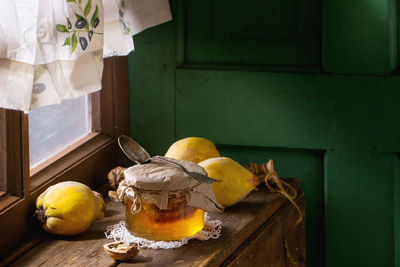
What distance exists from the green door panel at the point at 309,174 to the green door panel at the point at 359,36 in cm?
26

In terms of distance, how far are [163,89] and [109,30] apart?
0.32 m

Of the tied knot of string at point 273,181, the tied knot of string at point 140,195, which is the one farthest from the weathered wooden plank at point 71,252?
the tied knot of string at point 273,181

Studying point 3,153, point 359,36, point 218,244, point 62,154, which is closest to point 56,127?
point 62,154

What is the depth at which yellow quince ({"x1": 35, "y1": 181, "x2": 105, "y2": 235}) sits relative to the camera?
1.06 meters

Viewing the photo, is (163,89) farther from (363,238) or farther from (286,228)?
(363,238)

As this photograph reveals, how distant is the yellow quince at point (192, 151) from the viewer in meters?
1.31

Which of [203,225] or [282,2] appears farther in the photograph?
[282,2]

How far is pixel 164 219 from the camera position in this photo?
3.34ft

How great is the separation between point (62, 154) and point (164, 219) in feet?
1.37

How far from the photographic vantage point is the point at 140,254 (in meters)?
1.00

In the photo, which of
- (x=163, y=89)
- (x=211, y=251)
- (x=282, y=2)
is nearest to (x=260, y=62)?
(x=282, y=2)

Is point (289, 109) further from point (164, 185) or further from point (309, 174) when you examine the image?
point (164, 185)

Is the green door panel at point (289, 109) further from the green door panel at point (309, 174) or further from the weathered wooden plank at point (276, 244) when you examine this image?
the weathered wooden plank at point (276, 244)

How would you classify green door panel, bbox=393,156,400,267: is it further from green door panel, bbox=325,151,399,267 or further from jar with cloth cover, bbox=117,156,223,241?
jar with cloth cover, bbox=117,156,223,241
